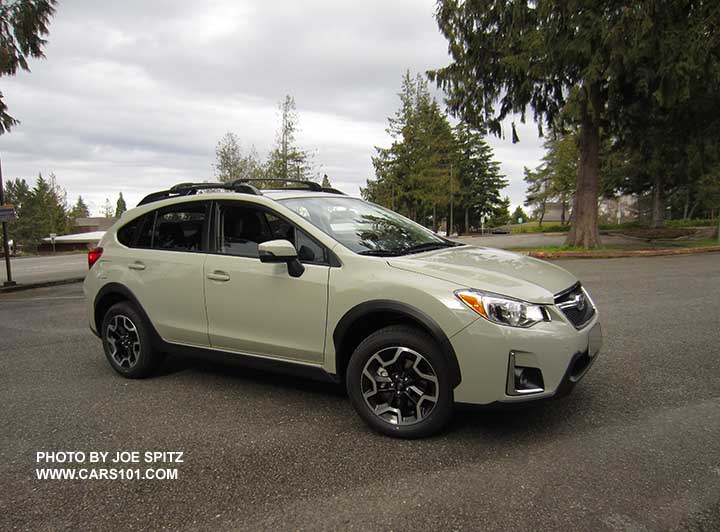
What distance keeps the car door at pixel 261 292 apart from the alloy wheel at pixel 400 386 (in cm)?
45

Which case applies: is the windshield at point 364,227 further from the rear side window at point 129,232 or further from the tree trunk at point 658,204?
the tree trunk at point 658,204

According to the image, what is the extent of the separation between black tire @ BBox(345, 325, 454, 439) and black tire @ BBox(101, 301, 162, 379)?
2.16 meters

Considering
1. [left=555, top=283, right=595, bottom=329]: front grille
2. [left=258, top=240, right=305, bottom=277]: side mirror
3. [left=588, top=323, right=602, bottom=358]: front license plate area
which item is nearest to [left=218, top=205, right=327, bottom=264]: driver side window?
[left=258, top=240, right=305, bottom=277]: side mirror

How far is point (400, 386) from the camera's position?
323 cm

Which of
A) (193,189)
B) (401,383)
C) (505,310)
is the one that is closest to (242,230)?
(193,189)

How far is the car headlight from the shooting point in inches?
117

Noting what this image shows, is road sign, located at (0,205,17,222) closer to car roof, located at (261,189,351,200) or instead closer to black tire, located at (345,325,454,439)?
car roof, located at (261,189,351,200)

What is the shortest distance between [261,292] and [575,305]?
2.17m

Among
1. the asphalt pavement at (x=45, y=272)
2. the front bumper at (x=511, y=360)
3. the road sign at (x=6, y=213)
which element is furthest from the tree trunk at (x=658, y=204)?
the front bumper at (x=511, y=360)

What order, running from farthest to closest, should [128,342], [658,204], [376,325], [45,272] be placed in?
[658,204]
[45,272]
[128,342]
[376,325]

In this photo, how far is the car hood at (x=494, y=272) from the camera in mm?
3070

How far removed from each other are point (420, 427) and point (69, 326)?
6.44 metres

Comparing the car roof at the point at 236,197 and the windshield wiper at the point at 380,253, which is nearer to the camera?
the windshield wiper at the point at 380,253

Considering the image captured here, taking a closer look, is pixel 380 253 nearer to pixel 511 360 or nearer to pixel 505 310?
pixel 505 310
